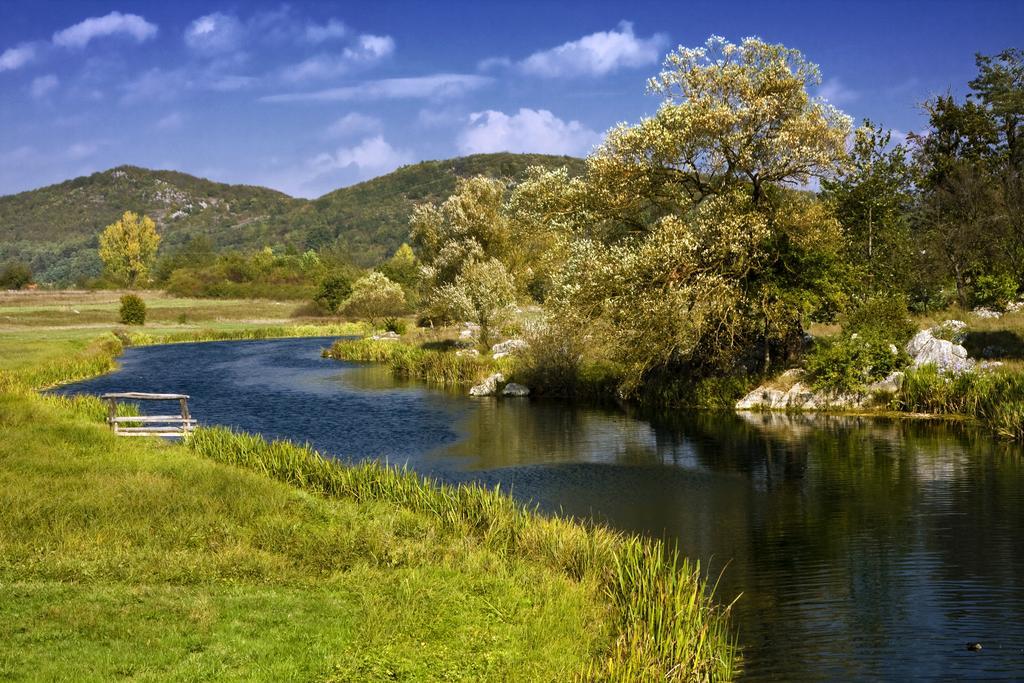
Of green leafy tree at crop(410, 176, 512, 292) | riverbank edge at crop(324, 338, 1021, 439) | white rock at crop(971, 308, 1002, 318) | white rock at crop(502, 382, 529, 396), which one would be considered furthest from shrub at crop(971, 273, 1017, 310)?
green leafy tree at crop(410, 176, 512, 292)

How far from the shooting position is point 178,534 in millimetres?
16000

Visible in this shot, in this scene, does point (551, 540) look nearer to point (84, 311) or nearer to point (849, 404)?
point (849, 404)

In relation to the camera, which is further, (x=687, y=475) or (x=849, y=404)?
(x=849, y=404)

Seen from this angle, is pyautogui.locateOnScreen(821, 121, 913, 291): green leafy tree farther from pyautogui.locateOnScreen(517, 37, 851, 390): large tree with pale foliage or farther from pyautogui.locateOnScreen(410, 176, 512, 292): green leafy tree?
pyautogui.locateOnScreen(410, 176, 512, 292): green leafy tree

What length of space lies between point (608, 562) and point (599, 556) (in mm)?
350

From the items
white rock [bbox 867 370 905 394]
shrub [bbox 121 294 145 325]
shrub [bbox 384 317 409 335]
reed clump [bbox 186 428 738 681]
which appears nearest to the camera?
reed clump [bbox 186 428 738 681]

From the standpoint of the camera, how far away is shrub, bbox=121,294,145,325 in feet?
322

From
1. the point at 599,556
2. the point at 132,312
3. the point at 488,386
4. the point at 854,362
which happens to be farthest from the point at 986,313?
the point at 132,312

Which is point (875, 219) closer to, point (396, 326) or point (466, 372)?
point (466, 372)

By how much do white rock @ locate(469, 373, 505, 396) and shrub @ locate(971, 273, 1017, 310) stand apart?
26.2 m

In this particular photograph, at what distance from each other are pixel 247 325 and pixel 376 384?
62.4 metres

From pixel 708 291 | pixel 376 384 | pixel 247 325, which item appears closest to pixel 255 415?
pixel 376 384

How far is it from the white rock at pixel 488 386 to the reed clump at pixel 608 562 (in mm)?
23046

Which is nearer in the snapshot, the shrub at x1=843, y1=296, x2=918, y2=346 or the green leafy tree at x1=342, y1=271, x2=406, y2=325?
the shrub at x1=843, y1=296, x2=918, y2=346
